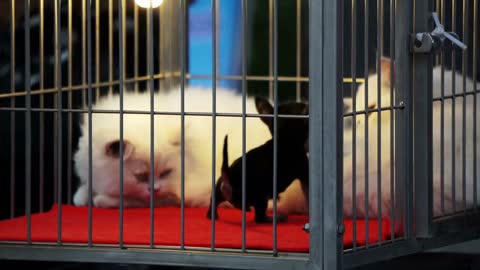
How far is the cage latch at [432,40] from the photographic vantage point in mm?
3646

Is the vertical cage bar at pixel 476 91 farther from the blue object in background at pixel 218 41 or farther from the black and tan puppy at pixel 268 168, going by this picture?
the blue object in background at pixel 218 41

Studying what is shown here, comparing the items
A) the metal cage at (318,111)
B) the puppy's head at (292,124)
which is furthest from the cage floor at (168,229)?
the puppy's head at (292,124)

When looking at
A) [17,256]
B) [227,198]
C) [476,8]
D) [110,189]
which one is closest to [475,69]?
[476,8]

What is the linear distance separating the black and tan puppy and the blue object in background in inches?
30.7

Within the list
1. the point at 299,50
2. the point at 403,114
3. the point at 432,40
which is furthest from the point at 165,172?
the point at 432,40

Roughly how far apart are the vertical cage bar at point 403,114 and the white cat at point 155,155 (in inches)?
29.3

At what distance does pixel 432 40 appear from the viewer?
12.0ft

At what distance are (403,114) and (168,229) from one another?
0.80 metres

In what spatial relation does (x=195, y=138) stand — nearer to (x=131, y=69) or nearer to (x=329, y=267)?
(x=131, y=69)

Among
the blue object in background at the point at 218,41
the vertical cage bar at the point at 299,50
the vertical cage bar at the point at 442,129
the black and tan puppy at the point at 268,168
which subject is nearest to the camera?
the vertical cage bar at the point at 442,129

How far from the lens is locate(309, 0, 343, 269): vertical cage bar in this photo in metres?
3.28

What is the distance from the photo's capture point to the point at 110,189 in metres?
4.32

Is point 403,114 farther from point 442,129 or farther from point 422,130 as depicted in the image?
point 442,129

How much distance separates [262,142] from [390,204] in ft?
2.58
